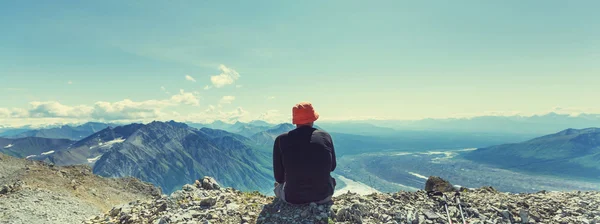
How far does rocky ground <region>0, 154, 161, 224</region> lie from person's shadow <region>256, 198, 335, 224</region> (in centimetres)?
610

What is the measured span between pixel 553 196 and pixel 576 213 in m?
2.25

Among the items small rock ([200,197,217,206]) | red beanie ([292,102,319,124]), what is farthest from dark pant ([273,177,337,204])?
small rock ([200,197,217,206])

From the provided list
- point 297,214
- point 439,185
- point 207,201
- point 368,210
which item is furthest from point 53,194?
point 439,185

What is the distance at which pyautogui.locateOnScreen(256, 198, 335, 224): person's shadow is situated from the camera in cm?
791

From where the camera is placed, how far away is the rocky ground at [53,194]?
38.2 ft

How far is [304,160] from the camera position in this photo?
7.59 meters

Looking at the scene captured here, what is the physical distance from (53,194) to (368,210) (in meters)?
17.0

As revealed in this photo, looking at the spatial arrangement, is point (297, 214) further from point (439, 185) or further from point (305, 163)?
point (439, 185)

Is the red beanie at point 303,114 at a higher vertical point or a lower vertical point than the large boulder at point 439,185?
higher

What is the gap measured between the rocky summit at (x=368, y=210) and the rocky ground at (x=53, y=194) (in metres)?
3.09

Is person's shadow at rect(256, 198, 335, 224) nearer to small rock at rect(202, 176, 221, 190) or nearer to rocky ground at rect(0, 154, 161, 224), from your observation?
small rock at rect(202, 176, 221, 190)

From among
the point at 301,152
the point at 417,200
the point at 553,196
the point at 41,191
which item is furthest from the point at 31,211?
the point at 553,196

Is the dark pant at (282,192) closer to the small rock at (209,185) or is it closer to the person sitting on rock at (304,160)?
the person sitting on rock at (304,160)

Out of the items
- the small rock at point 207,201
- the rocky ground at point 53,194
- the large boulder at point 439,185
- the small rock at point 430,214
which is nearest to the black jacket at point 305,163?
the small rock at point 207,201
